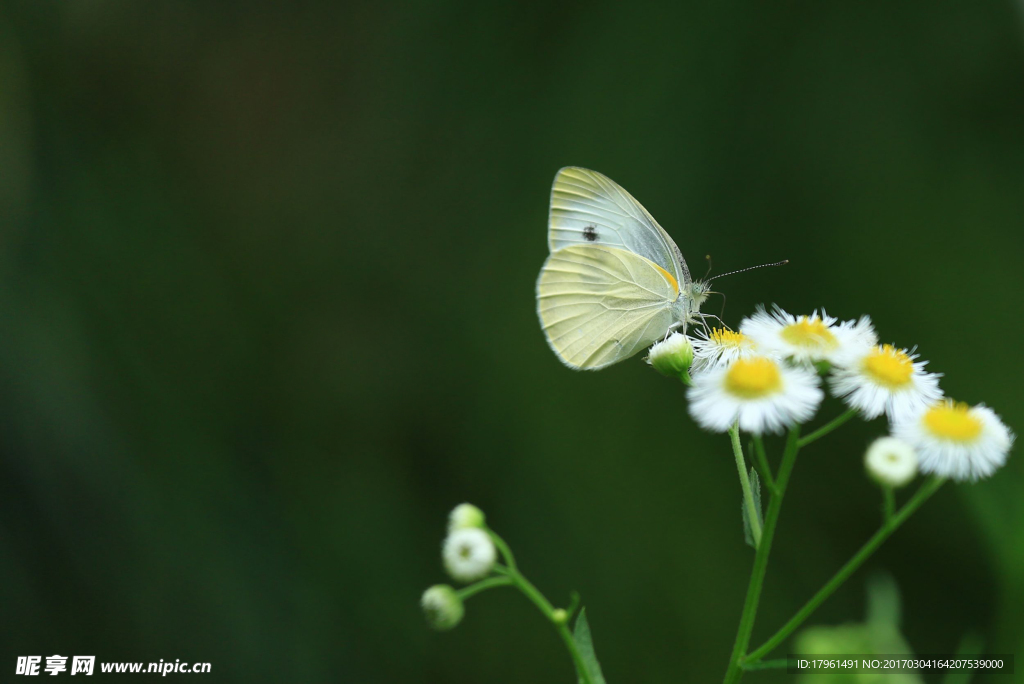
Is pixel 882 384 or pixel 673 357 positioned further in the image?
pixel 673 357

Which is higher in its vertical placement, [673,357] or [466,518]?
[673,357]

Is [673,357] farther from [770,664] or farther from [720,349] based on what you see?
[770,664]

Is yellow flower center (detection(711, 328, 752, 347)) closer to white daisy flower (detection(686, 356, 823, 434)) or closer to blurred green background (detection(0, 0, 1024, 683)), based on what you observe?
white daisy flower (detection(686, 356, 823, 434))

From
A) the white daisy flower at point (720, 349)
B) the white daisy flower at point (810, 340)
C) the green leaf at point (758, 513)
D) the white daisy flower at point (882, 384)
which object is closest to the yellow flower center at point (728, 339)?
the white daisy flower at point (720, 349)

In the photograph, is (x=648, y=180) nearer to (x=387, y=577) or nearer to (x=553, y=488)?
(x=553, y=488)

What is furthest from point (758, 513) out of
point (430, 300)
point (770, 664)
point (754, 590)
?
point (430, 300)

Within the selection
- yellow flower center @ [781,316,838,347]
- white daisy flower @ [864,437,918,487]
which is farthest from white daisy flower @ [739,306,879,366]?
white daisy flower @ [864,437,918,487]

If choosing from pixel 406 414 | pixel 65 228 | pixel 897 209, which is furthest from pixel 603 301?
pixel 65 228
